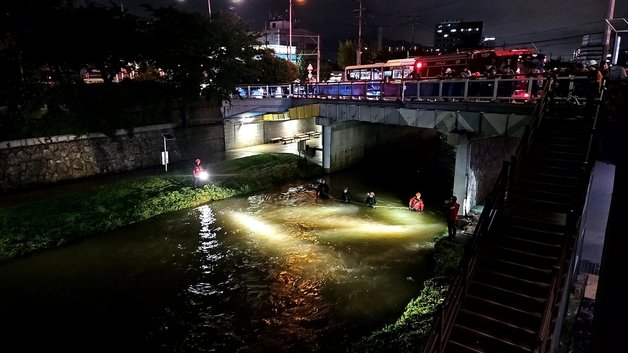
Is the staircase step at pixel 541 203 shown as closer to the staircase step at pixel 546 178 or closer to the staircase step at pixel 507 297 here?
the staircase step at pixel 546 178

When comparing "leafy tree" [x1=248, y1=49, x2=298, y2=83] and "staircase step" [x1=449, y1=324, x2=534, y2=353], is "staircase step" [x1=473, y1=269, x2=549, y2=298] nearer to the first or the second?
"staircase step" [x1=449, y1=324, x2=534, y2=353]

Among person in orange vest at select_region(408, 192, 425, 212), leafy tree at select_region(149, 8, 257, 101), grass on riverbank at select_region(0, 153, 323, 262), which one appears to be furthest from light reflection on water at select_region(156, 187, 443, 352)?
leafy tree at select_region(149, 8, 257, 101)

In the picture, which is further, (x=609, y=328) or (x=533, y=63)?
(x=533, y=63)

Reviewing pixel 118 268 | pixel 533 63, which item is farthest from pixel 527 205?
pixel 533 63

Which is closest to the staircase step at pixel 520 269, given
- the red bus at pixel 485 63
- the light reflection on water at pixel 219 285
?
the light reflection on water at pixel 219 285

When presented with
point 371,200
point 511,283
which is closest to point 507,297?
point 511,283

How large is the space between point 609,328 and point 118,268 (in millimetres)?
15580

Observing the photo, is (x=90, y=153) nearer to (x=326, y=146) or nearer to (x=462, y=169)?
(x=326, y=146)

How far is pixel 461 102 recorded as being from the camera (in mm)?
18938

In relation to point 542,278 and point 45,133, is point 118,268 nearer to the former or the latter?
point 45,133

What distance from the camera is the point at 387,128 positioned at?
39812 millimetres

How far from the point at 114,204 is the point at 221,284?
9348mm

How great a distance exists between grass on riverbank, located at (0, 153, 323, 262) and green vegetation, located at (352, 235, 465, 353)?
1403 centimetres

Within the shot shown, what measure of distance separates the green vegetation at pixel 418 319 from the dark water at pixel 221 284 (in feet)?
1.52
